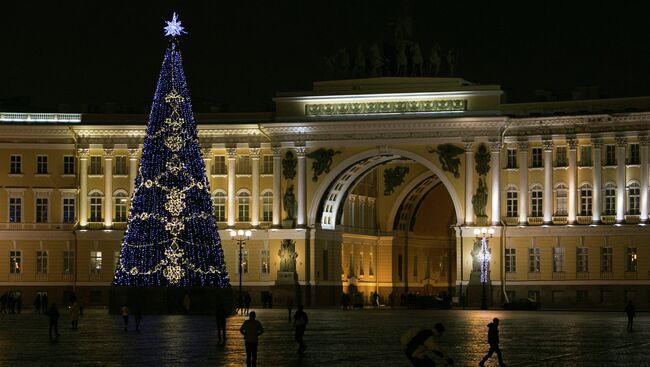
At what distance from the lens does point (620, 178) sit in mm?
94688

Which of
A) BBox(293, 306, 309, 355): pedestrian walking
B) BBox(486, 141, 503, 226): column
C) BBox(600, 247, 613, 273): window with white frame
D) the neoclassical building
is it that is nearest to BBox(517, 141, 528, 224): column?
the neoclassical building

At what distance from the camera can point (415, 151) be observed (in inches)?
3861

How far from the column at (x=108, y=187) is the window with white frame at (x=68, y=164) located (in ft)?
7.23

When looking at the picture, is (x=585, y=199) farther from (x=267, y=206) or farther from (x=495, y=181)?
(x=267, y=206)

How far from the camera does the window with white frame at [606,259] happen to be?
94.9 m

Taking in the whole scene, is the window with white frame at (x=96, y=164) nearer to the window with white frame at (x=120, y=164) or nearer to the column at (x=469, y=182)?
the window with white frame at (x=120, y=164)

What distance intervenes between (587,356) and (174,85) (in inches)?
1402

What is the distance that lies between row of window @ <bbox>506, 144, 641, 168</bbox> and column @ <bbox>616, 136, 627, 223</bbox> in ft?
1.26

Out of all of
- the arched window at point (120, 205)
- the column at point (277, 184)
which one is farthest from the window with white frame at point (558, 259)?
the arched window at point (120, 205)

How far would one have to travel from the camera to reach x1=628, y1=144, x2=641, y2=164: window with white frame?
9469 centimetres

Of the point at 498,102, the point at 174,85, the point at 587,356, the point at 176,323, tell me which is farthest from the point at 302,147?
the point at 587,356

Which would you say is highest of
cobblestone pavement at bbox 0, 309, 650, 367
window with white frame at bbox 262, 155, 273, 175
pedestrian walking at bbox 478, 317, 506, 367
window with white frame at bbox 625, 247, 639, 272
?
window with white frame at bbox 262, 155, 273, 175

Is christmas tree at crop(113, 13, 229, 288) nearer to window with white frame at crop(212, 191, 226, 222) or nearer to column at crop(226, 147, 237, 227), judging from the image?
column at crop(226, 147, 237, 227)

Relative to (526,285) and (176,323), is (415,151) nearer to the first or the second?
(526,285)
